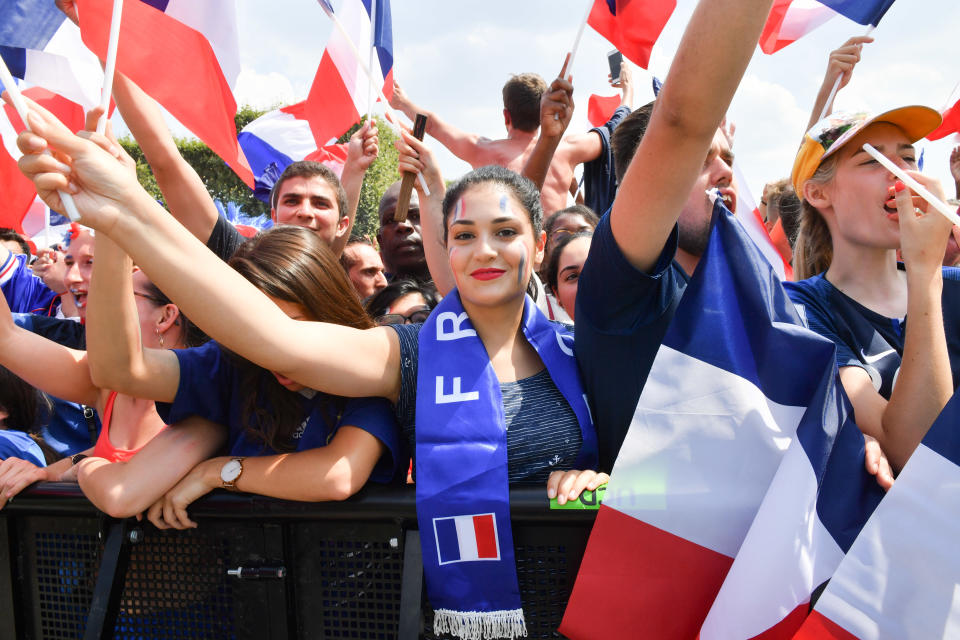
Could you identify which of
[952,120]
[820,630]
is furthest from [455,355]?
[952,120]

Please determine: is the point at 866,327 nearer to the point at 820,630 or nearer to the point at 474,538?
the point at 820,630

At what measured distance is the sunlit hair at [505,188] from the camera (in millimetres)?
2164

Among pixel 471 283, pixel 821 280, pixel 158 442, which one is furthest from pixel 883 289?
pixel 158 442

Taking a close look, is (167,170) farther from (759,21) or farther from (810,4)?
Result: (810,4)

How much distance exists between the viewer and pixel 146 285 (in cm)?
256

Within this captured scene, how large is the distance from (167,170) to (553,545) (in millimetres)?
2092

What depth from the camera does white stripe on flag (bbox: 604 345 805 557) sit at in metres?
1.49

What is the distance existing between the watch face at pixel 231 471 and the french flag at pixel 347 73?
260cm

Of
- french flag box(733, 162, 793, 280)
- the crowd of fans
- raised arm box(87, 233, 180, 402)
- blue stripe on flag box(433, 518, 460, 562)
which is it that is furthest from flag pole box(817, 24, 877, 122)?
raised arm box(87, 233, 180, 402)

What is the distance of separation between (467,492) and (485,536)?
0.34 ft

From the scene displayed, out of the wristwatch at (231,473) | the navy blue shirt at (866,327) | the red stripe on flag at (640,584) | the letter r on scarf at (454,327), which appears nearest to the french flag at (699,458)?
the red stripe on flag at (640,584)

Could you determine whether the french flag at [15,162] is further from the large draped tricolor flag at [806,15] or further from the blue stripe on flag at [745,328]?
the large draped tricolor flag at [806,15]

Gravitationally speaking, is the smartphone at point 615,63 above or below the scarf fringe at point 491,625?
above

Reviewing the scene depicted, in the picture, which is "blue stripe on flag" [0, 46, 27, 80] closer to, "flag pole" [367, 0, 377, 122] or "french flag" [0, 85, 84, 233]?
"french flag" [0, 85, 84, 233]
